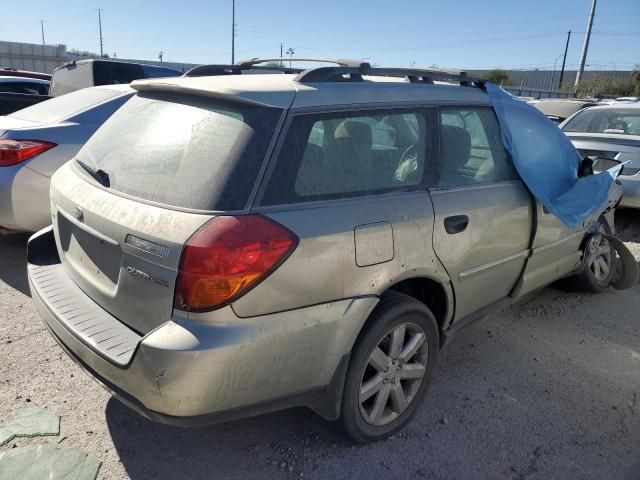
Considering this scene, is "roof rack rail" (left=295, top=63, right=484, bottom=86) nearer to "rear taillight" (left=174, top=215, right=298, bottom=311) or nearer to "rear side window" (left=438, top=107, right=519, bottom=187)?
"rear side window" (left=438, top=107, right=519, bottom=187)

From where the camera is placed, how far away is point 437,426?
2.86 m

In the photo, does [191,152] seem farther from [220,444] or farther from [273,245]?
[220,444]

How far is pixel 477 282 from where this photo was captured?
3084 mm

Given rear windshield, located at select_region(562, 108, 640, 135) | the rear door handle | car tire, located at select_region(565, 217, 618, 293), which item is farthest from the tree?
the rear door handle

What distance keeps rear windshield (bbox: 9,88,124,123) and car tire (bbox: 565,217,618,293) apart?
455 cm

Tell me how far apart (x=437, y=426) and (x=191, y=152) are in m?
1.92

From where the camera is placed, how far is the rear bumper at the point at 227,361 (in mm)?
1969

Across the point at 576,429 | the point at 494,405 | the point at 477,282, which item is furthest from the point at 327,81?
the point at 576,429

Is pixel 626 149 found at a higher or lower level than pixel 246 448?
higher

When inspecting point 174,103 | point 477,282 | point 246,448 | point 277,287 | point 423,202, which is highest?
point 174,103

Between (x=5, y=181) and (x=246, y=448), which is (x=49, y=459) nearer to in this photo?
(x=246, y=448)

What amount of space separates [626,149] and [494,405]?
4.84 m

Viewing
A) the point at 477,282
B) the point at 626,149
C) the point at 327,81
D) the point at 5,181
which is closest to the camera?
the point at 327,81

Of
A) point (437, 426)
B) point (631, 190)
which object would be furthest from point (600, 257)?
point (437, 426)
